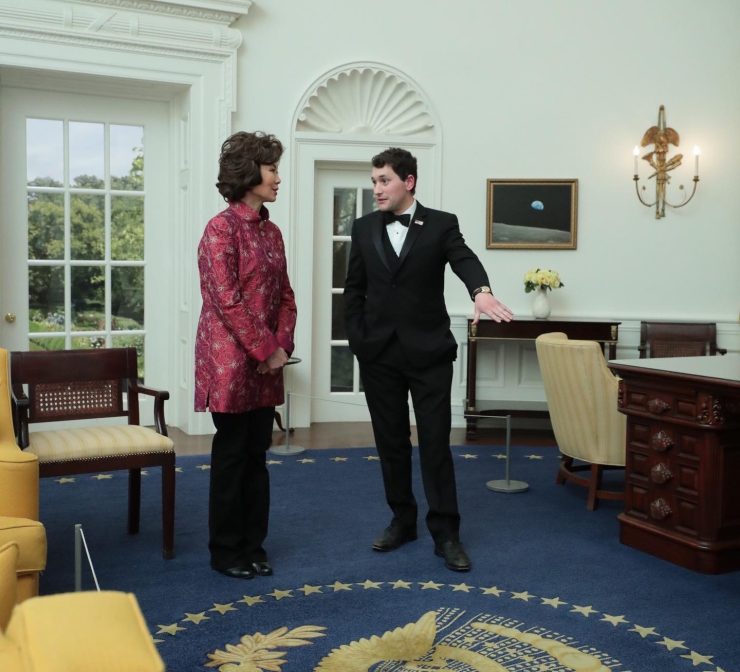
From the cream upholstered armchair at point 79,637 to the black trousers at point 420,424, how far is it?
8.55 feet

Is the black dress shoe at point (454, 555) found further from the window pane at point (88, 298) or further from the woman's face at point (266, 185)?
the window pane at point (88, 298)

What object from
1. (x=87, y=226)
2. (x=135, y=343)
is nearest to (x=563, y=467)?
(x=135, y=343)

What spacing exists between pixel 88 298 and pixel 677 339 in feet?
14.2

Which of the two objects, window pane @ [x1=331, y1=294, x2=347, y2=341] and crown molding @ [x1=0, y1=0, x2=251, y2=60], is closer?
crown molding @ [x1=0, y1=0, x2=251, y2=60]

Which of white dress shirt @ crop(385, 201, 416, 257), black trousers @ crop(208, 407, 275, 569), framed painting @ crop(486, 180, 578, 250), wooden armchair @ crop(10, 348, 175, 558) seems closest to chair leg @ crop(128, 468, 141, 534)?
wooden armchair @ crop(10, 348, 175, 558)

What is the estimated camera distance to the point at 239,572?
11.2 ft

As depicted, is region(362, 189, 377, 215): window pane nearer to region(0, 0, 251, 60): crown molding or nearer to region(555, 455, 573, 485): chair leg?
region(0, 0, 251, 60): crown molding

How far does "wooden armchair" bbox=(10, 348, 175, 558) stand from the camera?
3535 millimetres

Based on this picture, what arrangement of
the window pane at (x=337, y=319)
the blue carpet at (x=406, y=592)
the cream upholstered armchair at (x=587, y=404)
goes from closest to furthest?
the blue carpet at (x=406, y=592) < the cream upholstered armchair at (x=587, y=404) < the window pane at (x=337, y=319)

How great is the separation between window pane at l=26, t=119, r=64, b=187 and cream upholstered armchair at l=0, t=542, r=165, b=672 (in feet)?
18.3

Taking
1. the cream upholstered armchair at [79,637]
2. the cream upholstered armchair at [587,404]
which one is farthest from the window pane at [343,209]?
the cream upholstered armchair at [79,637]

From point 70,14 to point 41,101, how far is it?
2.29 feet

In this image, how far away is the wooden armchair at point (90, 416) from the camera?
3.54m

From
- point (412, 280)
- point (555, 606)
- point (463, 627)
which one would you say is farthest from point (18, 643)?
point (412, 280)
